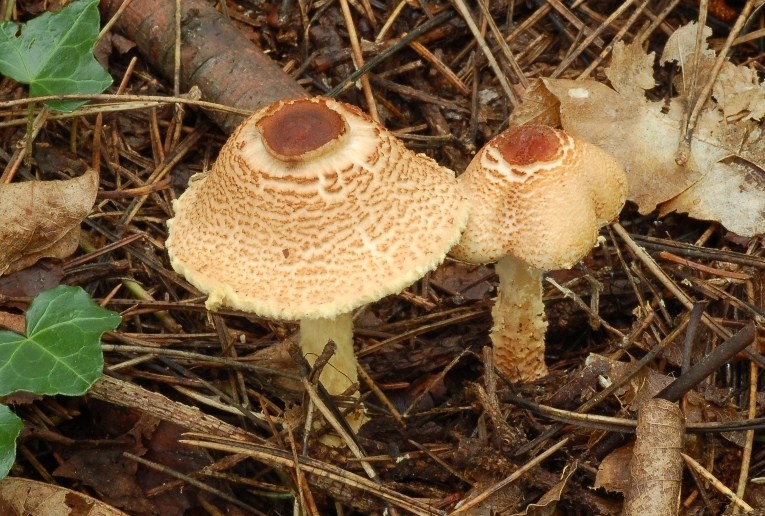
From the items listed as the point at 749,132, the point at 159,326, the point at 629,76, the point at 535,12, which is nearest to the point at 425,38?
the point at 535,12

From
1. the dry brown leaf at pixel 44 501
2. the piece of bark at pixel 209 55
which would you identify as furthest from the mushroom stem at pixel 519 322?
the dry brown leaf at pixel 44 501

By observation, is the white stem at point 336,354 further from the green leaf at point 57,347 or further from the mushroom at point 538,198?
the green leaf at point 57,347

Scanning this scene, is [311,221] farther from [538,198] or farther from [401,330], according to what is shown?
[401,330]

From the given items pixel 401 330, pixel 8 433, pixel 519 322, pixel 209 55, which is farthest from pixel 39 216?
pixel 519 322

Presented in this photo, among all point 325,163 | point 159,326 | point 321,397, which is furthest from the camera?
point 159,326

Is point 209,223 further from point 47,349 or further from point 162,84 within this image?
point 162,84

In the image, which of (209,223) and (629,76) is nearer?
(209,223)
